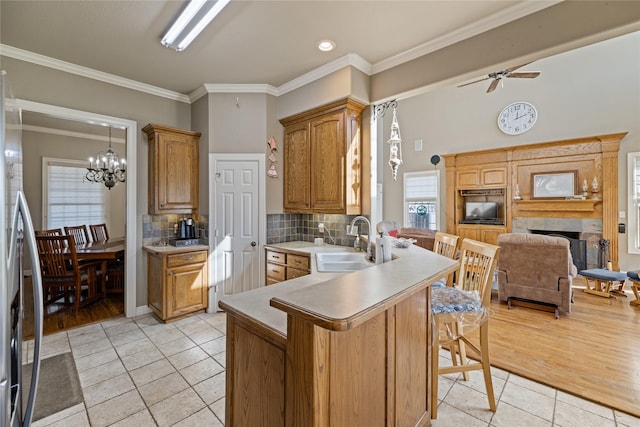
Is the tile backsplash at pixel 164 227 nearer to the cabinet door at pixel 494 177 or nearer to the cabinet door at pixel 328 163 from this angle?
the cabinet door at pixel 328 163

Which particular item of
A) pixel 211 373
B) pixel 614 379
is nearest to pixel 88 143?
pixel 211 373

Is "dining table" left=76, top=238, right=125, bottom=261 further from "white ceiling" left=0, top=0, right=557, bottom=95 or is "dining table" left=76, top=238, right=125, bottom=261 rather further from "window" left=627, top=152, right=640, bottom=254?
"window" left=627, top=152, right=640, bottom=254

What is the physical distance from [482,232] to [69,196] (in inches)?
362

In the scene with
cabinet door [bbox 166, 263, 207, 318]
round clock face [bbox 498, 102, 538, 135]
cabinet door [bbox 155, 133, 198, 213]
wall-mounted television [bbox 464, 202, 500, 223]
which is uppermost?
round clock face [bbox 498, 102, 538, 135]

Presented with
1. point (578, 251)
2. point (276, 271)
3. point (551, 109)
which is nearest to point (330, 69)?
point (276, 271)

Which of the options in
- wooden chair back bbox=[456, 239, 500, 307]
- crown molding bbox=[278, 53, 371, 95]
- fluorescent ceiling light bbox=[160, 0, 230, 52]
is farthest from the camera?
crown molding bbox=[278, 53, 371, 95]

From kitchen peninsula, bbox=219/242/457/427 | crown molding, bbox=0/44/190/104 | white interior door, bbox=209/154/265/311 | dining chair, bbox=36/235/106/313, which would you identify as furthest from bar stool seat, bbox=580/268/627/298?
dining chair, bbox=36/235/106/313

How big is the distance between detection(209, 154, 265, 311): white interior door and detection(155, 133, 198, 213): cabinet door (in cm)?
40

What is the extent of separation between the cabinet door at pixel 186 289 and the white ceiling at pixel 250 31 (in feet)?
7.70

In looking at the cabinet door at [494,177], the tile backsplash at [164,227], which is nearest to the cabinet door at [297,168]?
the tile backsplash at [164,227]

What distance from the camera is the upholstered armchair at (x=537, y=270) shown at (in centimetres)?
360

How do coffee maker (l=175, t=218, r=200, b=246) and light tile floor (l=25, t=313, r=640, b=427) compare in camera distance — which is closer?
light tile floor (l=25, t=313, r=640, b=427)

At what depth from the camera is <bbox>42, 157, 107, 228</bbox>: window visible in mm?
5422

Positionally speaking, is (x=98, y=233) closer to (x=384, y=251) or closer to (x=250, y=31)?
(x=250, y=31)
